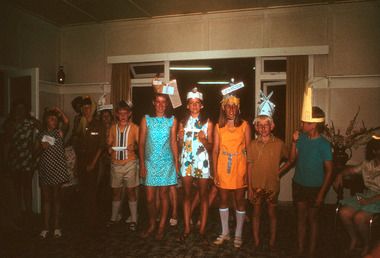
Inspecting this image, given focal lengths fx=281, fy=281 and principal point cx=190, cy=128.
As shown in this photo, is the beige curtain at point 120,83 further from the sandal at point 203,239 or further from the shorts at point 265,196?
the shorts at point 265,196


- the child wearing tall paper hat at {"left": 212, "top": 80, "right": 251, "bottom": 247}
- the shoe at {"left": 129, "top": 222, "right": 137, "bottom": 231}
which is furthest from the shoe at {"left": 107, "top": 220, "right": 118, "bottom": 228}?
the child wearing tall paper hat at {"left": 212, "top": 80, "right": 251, "bottom": 247}

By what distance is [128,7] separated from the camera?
16.8 ft

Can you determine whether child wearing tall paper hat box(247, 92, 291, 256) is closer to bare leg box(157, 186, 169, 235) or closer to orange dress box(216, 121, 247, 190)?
orange dress box(216, 121, 247, 190)

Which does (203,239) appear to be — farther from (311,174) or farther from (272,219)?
(311,174)

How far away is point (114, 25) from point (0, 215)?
429 centimetres

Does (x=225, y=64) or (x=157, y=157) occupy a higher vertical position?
(x=225, y=64)

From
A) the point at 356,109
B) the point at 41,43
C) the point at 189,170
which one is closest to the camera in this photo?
the point at 189,170

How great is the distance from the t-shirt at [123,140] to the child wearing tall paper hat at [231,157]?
3.60 feet

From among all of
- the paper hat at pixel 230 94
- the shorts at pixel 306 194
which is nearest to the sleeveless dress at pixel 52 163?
the paper hat at pixel 230 94

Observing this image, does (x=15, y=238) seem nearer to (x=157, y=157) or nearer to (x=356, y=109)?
(x=157, y=157)

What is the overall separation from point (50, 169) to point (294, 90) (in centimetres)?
401

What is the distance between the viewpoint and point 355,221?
2.81 meters

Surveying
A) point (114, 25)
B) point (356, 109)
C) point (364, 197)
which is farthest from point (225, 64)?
point (364, 197)

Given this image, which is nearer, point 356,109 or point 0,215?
point 0,215
